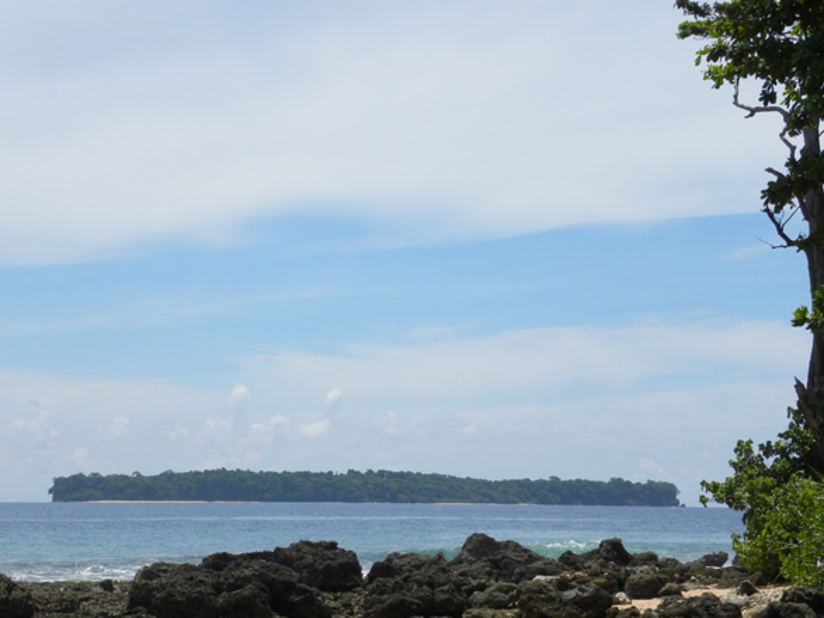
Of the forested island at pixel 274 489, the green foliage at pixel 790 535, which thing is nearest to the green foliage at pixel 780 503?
the green foliage at pixel 790 535

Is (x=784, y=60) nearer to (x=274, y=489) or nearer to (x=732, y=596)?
(x=732, y=596)

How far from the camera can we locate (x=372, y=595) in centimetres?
1483

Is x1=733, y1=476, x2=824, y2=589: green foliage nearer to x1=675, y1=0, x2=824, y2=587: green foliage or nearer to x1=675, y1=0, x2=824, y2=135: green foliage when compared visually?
x1=675, y1=0, x2=824, y2=587: green foliage

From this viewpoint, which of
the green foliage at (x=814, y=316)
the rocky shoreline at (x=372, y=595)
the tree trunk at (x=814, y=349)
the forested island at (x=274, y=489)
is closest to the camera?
the green foliage at (x=814, y=316)

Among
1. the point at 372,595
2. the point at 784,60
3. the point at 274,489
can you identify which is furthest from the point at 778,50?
the point at 274,489

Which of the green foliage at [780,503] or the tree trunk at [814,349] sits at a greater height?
the tree trunk at [814,349]

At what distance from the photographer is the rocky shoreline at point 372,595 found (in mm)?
12859

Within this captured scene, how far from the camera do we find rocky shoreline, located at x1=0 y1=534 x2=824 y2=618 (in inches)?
506

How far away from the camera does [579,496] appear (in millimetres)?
145875

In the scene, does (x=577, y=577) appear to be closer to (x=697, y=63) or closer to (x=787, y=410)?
(x=787, y=410)

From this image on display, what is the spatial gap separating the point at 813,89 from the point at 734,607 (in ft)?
23.2

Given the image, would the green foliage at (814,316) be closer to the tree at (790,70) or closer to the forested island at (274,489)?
the tree at (790,70)

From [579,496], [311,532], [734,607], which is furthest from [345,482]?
[734,607]

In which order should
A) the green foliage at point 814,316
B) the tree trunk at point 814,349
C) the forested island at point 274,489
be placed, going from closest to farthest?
1. the green foliage at point 814,316
2. the tree trunk at point 814,349
3. the forested island at point 274,489
